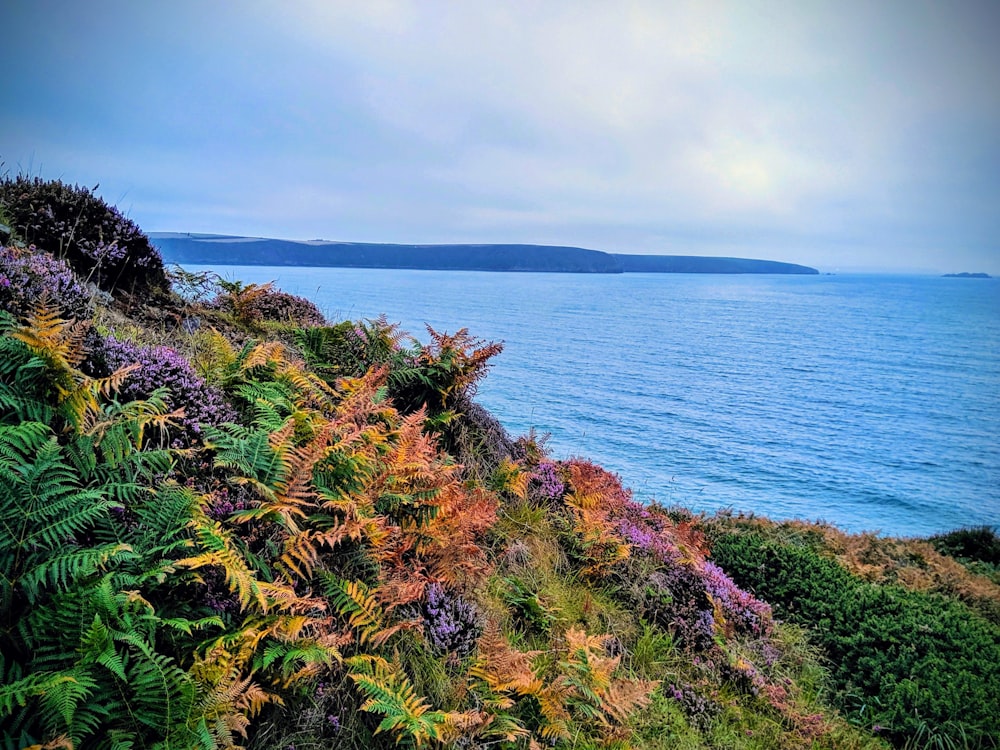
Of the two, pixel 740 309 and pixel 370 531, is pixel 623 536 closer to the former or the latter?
pixel 370 531

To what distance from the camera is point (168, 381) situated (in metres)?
4.11

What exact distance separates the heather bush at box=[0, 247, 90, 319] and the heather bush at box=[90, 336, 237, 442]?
0.38m

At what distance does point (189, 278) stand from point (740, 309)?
121 metres

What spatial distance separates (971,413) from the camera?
129 ft

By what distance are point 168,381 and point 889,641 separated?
9.28 m

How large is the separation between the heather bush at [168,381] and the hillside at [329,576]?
2 centimetres

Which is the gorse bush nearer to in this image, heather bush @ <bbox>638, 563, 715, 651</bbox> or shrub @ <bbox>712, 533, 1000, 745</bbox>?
heather bush @ <bbox>638, 563, 715, 651</bbox>

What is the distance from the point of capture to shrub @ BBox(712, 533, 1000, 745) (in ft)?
20.3

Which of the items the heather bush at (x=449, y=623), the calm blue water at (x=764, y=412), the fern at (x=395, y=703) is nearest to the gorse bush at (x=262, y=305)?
→ the calm blue water at (x=764, y=412)

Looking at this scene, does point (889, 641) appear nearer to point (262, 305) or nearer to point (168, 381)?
point (168, 381)

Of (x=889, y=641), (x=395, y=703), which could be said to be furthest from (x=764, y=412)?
(x=395, y=703)

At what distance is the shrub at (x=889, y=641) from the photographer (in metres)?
6.19

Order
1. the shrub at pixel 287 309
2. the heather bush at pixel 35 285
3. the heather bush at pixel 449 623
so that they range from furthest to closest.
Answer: the shrub at pixel 287 309 < the heather bush at pixel 449 623 < the heather bush at pixel 35 285

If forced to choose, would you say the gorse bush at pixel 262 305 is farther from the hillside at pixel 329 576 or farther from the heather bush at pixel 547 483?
the heather bush at pixel 547 483
